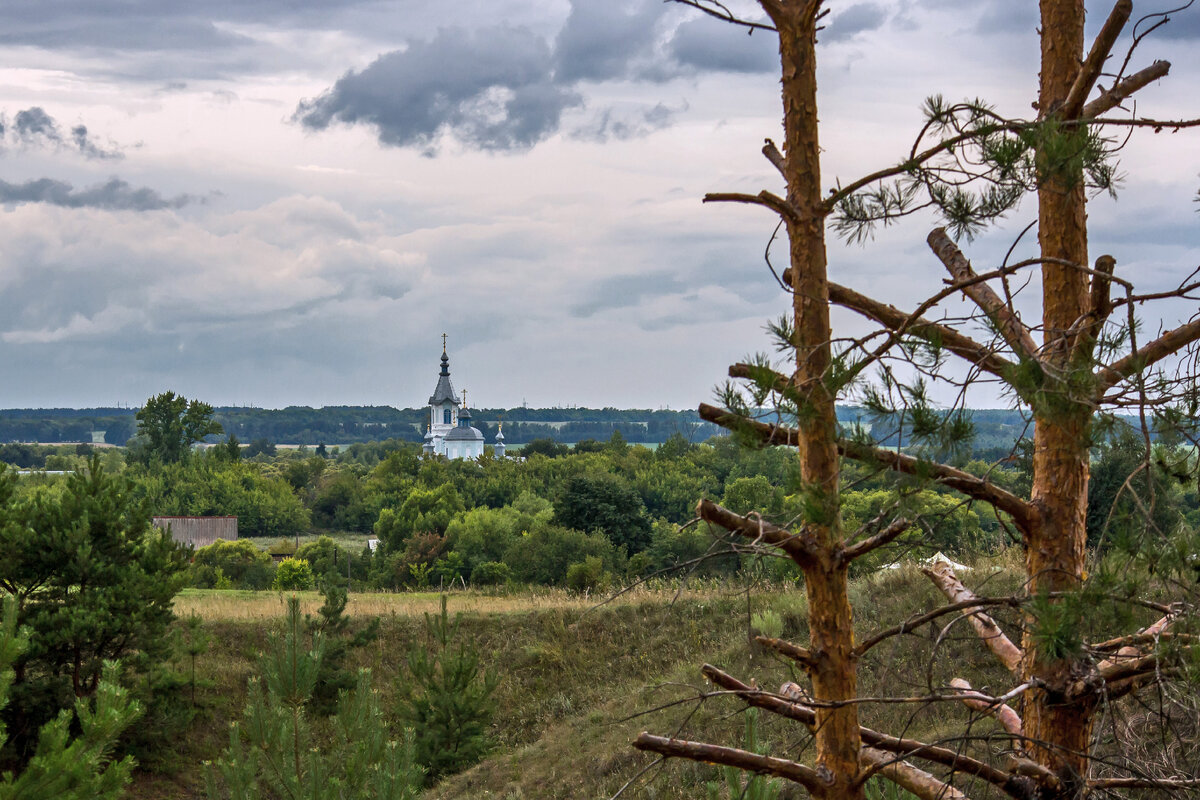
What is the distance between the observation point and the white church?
102 meters

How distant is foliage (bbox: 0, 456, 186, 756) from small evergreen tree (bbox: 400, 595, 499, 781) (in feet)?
11.6

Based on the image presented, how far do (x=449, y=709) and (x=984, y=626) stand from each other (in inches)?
375

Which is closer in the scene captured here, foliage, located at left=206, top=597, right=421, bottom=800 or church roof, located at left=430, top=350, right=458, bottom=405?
foliage, located at left=206, top=597, right=421, bottom=800

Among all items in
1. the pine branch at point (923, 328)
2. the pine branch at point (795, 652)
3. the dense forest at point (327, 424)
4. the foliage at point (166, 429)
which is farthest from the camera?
the dense forest at point (327, 424)

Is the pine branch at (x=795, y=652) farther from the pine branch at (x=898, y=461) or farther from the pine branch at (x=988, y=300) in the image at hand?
the pine branch at (x=988, y=300)

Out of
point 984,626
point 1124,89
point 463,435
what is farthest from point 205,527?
point 1124,89

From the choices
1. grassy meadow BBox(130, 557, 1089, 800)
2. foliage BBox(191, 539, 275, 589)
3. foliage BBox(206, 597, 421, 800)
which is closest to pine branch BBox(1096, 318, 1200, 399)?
foliage BBox(206, 597, 421, 800)

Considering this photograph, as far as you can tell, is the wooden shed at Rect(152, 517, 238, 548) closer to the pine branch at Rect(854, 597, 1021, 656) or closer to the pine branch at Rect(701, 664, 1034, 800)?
the pine branch at Rect(701, 664, 1034, 800)

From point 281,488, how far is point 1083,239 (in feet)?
223

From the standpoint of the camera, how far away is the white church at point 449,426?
4035 inches

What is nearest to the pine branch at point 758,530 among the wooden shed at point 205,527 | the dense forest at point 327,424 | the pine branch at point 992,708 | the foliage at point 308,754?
the pine branch at point 992,708

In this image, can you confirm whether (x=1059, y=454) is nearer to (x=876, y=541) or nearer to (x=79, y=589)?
(x=876, y=541)

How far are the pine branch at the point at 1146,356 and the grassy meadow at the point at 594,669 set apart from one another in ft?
20.3

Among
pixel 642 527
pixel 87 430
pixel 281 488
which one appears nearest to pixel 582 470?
pixel 281 488
